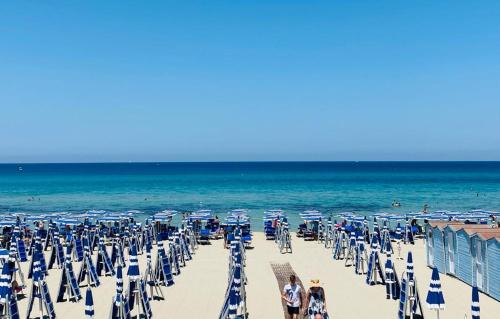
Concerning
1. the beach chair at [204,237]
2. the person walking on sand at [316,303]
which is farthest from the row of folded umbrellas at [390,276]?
the beach chair at [204,237]

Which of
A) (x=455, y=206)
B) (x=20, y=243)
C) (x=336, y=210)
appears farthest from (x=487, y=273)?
(x=455, y=206)

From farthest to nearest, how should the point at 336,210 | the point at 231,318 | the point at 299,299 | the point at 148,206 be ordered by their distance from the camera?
the point at 148,206
the point at 336,210
the point at 299,299
the point at 231,318

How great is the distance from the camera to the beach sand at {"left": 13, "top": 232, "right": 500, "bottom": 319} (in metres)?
13.3

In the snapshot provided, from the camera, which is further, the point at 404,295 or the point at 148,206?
the point at 148,206

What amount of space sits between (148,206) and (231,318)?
4409 centimetres

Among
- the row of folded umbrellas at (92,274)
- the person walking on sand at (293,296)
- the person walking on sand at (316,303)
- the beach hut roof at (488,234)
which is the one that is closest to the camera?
the person walking on sand at (316,303)

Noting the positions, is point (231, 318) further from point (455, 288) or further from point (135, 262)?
point (455, 288)

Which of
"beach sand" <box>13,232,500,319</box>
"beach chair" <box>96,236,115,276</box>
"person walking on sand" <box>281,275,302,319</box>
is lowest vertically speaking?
"beach sand" <box>13,232,500,319</box>

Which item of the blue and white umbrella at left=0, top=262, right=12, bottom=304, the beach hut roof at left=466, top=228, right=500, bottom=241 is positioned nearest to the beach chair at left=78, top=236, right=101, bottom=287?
the blue and white umbrella at left=0, top=262, right=12, bottom=304

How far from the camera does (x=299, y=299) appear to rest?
10805 millimetres

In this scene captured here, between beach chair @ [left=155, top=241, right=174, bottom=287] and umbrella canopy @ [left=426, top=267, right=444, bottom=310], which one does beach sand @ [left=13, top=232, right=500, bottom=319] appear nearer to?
beach chair @ [left=155, top=241, right=174, bottom=287]

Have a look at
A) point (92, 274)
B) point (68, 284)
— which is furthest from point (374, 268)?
point (68, 284)

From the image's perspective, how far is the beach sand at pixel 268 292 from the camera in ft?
43.7

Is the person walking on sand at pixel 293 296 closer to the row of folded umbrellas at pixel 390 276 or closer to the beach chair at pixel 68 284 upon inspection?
the row of folded umbrellas at pixel 390 276
